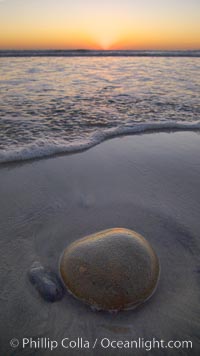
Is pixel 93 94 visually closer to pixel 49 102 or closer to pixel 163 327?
pixel 49 102

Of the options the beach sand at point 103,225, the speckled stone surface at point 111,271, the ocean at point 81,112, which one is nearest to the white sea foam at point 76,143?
the ocean at point 81,112

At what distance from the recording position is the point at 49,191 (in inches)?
128

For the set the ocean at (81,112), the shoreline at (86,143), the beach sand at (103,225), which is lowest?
the beach sand at (103,225)

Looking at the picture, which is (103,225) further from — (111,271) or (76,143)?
(76,143)

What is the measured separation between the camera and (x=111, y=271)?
194 cm

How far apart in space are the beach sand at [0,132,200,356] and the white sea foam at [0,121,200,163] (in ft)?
0.67

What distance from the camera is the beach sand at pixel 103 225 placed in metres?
1.75

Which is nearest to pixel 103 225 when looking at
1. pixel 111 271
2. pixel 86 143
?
pixel 111 271

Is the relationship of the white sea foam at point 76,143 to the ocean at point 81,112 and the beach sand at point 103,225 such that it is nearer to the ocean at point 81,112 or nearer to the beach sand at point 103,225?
the ocean at point 81,112

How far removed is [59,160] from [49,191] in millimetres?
965

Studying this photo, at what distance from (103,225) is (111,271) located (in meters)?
0.77

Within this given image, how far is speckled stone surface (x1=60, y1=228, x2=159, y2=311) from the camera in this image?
186 cm

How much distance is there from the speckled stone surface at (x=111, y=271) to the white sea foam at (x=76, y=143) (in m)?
2.37

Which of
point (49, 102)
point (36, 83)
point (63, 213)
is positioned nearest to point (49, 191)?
point (63, 213)
